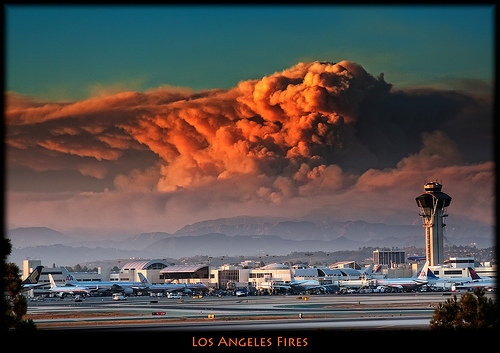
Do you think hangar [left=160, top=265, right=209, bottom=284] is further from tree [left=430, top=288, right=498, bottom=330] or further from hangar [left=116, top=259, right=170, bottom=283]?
tree [left=430, top=288, right=498, bottom=330]

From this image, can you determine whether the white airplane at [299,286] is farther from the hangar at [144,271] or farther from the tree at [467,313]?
the tree at [467,313]

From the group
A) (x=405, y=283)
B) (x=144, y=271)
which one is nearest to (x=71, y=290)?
(x=144, y=271)

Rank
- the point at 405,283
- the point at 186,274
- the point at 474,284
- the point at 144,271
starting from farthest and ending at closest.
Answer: the point at 144,271 < the point at 186,274 < the point at 405,283 < the point at 474,284

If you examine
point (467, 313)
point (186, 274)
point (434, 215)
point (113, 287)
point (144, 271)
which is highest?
point (434, 215)

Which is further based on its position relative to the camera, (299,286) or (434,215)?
(434,215)

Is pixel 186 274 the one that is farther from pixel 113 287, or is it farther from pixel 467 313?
pixel 467 313

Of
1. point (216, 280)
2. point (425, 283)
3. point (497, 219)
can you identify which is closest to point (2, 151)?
point (497, 219)
